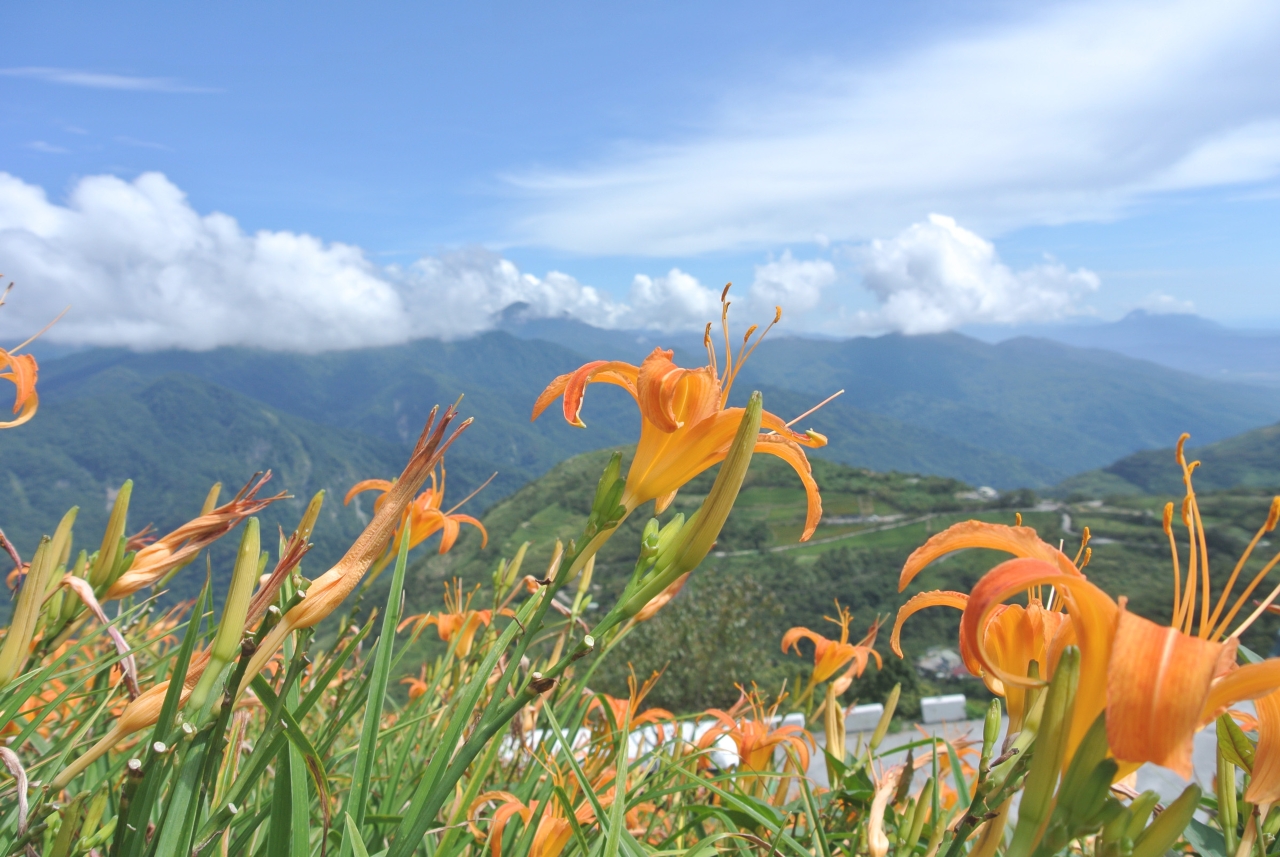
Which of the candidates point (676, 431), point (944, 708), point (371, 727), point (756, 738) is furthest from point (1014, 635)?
point (944, 708)

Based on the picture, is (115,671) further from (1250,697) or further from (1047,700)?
(1250,697)

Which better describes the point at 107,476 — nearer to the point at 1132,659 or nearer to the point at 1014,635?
the point at 1014,635

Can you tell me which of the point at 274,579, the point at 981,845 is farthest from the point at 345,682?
the point at 981,845

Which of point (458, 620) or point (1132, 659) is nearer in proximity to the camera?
point (1132, 659)

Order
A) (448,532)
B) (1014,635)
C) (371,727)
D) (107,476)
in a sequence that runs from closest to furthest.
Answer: (371,727), (1014,635), (448,532), (107,476)

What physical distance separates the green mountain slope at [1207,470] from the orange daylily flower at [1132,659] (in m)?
126

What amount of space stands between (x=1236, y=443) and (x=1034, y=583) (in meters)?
164

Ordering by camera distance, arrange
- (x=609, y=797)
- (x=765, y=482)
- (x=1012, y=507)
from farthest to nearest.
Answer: (x=765, y=482) → (x=1012, y=507) → (x=609, y=797)

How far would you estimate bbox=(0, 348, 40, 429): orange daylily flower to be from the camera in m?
1.56

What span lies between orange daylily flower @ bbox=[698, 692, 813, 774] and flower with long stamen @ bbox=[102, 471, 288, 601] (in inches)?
48.6

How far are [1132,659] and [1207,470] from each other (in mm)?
154484

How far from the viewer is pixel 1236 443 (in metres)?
128

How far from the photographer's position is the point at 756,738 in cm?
197

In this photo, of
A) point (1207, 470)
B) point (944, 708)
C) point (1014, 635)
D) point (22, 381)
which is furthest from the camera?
point (1207, 470)
